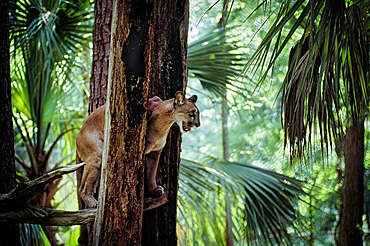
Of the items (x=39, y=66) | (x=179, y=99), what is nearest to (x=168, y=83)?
(x=179, y=99)

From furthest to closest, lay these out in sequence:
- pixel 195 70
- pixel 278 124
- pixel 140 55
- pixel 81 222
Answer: pixel 278 124
pixel 195 70
pixel 81 222
pixel 140 55

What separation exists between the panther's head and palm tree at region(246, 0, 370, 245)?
43 cm

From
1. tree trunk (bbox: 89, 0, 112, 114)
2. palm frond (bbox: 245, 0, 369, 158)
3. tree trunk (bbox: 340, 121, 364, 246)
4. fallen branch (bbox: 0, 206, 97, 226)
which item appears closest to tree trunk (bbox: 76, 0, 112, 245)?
tree trunk (bbox: 89, 0, 112, 114)

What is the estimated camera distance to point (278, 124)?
8172 millimetres

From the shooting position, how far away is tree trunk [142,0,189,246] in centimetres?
247

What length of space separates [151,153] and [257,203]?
81.7 inches

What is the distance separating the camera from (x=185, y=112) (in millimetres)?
2203

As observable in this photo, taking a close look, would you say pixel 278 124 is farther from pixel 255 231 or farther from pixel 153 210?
pixel 153 210

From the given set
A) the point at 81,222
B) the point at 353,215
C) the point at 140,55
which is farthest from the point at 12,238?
the point at 353,215

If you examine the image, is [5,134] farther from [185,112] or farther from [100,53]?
[185,112]

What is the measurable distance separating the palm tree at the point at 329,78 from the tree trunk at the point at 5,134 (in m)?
2.21

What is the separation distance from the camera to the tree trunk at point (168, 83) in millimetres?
2467

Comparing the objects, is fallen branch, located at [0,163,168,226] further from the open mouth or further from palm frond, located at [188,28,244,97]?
palm frond, located at [188,28,244,97]

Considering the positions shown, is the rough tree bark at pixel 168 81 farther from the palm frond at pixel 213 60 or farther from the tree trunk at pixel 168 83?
the palm frond at pixel 213 60
